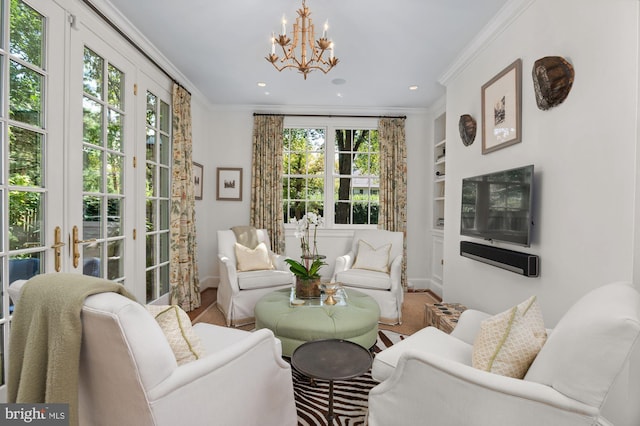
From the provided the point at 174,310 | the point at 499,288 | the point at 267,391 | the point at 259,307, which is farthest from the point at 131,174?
the point at 499,288

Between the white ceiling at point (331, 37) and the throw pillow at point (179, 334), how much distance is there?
2.25 metres

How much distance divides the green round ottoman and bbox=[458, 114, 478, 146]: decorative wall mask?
6.25 ft

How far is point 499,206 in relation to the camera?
100.0 inches

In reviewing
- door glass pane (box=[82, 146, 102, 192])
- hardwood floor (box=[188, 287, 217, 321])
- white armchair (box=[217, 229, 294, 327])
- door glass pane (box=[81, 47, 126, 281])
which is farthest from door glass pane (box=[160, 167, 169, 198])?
hardwood floor (box=[188, 287, 217, 321])

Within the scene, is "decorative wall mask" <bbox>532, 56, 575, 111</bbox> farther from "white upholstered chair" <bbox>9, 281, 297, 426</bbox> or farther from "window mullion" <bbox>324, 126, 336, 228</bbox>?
"window mullion" <bbox>324, 126, 336, 228</bbox>

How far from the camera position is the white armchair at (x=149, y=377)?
1.04 m

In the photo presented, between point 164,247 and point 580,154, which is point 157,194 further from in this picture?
point 580,154

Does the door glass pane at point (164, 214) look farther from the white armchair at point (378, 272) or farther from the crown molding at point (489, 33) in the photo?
the crown molding at point (489, 33)

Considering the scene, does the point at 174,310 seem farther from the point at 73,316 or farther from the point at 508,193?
the point at 508,193

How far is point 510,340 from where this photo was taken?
51.1 inches

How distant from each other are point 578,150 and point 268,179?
3.72m

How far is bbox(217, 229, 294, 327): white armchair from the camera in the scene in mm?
3289

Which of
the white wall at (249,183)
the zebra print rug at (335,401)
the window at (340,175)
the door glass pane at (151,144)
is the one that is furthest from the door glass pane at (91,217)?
the window at (340,175)

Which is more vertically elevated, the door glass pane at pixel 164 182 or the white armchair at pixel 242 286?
the door glass pane at pixel 164 182
